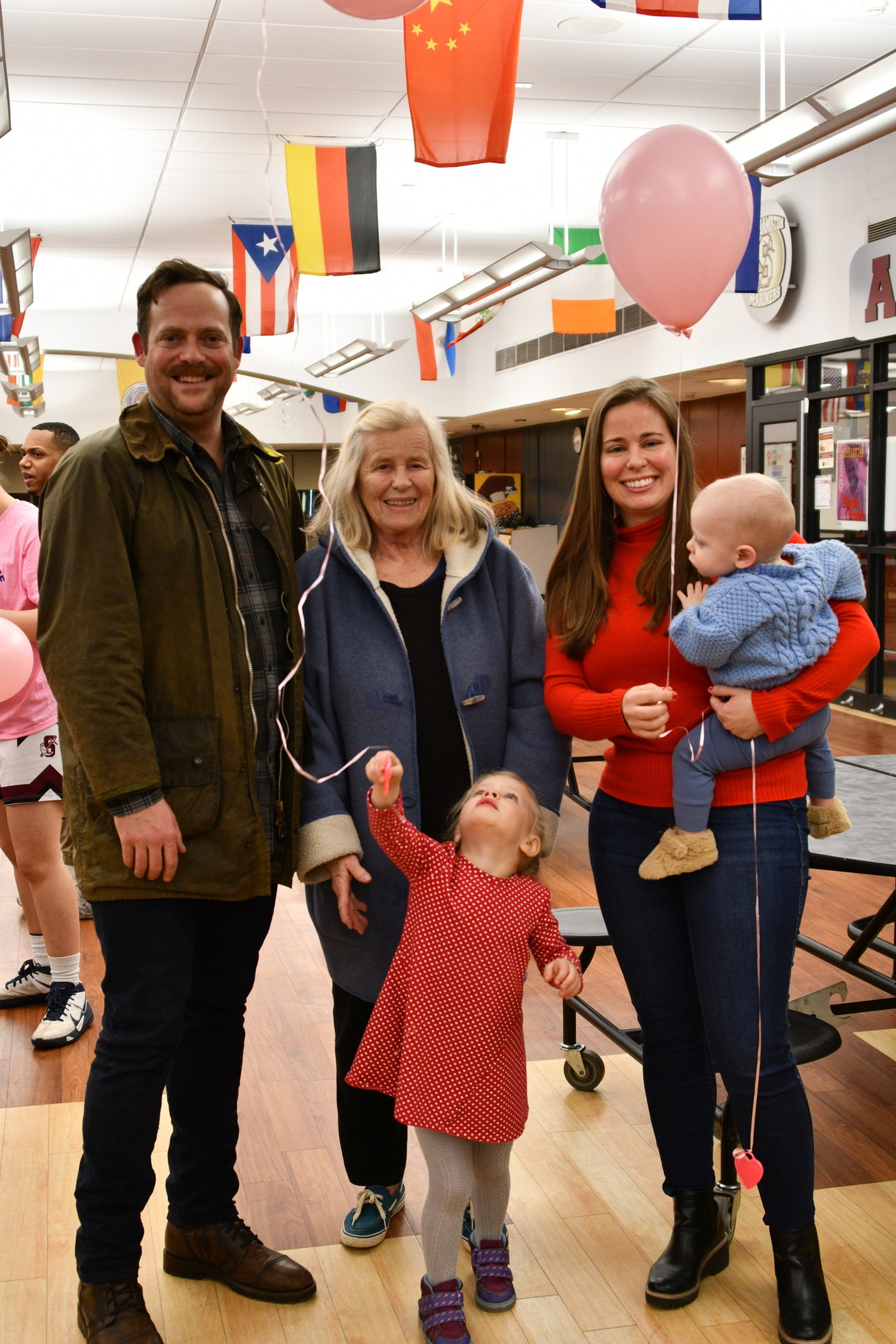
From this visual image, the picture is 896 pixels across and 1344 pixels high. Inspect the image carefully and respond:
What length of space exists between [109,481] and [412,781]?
0.73 meters

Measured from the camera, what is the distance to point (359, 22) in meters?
5.70

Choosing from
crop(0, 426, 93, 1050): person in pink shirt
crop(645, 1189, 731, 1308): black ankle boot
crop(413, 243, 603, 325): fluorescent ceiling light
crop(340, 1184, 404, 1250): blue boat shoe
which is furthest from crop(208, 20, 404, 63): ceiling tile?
crop(645, 1189, 731, 1308): black ankle boot

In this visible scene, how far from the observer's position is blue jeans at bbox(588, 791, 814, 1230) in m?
1.87

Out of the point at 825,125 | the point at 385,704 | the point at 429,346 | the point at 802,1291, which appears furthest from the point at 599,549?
the point at 429,346

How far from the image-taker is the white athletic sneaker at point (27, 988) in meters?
3.42

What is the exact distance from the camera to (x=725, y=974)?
1.88 meters

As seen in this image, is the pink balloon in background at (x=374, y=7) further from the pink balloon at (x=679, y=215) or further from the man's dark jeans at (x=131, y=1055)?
the man's dark jeans at (x=131, y=1055)

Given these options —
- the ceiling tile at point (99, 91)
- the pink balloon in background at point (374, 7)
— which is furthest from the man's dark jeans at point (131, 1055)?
the ceiling tile at point (99, 91)

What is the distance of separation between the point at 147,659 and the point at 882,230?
7.19 metres

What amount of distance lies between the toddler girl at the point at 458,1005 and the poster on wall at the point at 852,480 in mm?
7018

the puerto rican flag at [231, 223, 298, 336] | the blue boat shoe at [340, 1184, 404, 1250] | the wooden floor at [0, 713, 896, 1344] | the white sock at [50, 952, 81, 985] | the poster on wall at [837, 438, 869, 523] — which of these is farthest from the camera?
the puerto rican flag at [231, 223, 298, 336]

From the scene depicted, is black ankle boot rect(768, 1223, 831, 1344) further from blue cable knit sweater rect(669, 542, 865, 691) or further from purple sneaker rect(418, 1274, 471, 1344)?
blue cable knit sweater rect(669, 542, 865, 691)

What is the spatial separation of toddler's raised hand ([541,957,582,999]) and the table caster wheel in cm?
100

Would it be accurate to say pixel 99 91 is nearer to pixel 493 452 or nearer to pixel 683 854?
pixel 683 854
